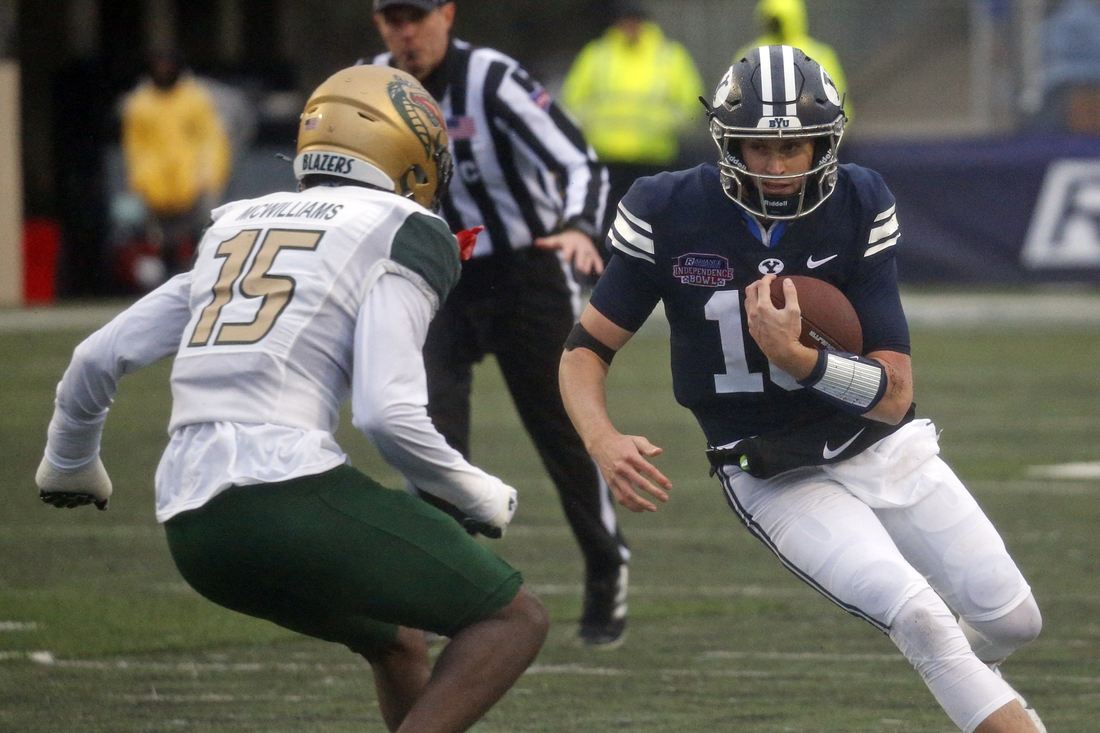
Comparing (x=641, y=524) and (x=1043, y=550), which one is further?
(x=641, y=524)

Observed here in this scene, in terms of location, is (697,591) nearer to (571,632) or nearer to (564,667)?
(571,632)

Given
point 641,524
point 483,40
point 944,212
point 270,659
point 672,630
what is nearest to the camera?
point 270,659

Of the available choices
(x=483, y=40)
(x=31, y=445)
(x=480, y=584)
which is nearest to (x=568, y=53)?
(x=483, y=40)

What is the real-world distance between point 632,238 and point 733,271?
0.24 metres

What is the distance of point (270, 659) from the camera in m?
5.49

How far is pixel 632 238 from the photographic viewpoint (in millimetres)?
4211

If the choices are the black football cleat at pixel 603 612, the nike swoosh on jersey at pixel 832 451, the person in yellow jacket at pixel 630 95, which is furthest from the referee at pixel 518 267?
the person in yellow jacket at pixel 630 95

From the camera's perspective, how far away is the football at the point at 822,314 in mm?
4004

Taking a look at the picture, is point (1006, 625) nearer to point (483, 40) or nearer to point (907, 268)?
point (907, 268)

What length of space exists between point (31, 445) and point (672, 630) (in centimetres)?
473

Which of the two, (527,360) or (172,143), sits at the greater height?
(527,360)

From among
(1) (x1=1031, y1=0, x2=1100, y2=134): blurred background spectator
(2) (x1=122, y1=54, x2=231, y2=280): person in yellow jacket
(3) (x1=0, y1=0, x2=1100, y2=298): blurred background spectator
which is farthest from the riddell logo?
(2) (x1=122, y1=54, x2=231, y2=280): person in yellow jacket

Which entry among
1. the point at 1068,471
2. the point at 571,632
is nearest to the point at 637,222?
the point at 571,632

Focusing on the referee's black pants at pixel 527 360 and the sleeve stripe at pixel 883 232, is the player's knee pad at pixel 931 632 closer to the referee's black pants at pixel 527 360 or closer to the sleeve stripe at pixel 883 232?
the sleeve stripe at pixel 883 232
